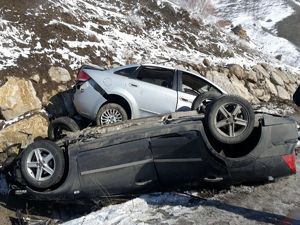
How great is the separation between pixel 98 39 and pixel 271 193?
8.62 metres

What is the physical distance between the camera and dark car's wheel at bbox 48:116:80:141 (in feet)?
28.5

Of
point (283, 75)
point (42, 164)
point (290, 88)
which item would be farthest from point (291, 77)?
point (42, 164)

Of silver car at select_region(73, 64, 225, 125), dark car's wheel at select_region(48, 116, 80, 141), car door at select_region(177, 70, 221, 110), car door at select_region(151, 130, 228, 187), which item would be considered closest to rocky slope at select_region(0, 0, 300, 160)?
dark car's wheel at select_region(48, 116, 80, 141)

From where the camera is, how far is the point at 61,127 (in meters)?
8.80

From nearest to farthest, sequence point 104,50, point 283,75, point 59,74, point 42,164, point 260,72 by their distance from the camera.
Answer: point 42,164 < point 59,74 < point 104,50 < point 260,72 < point 283,75

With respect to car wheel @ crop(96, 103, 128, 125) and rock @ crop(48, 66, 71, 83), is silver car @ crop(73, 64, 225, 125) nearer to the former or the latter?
car wheel @ crop(96, 103, 128, 125)

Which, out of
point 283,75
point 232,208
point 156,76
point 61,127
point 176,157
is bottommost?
point 232,208

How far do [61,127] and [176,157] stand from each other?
343cm

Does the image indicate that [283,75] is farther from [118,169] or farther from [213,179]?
[118,169]

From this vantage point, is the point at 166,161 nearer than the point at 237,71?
Yes

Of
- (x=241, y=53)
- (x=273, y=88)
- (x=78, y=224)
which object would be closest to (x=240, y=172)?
(x=78, y=224)

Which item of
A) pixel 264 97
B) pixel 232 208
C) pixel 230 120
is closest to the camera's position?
pixel 232 208

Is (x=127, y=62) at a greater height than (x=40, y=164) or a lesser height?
greater

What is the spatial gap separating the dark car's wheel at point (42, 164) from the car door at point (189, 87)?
3.54 meters
